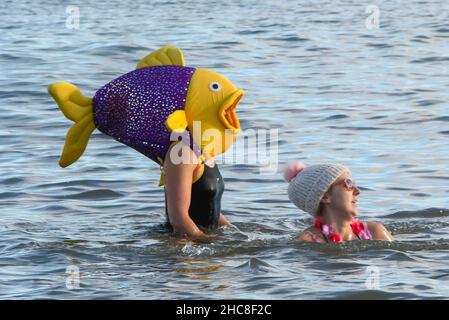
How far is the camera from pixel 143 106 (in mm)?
8773

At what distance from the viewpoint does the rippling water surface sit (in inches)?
324

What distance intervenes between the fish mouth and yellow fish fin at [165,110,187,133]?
0.87ft

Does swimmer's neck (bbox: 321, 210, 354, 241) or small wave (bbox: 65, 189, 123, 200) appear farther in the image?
small wave (bbox: 65, 189, 123, 200)

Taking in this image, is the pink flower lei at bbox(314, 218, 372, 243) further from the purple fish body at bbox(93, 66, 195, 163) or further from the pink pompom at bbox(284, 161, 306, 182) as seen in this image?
the purple fish body at bbox(93, 66, 195, 163)

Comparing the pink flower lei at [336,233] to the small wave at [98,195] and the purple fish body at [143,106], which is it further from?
the small wave at [98,195]

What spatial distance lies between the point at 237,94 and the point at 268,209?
2.11 m

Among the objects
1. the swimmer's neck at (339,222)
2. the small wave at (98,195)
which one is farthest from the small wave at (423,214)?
the small wave at (98,195)

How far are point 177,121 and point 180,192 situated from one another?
0.50 meters

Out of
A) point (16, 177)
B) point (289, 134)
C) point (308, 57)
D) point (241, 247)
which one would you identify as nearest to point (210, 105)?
point (241, 247)

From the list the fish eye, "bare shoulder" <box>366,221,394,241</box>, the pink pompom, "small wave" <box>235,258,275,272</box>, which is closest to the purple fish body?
the fish eye

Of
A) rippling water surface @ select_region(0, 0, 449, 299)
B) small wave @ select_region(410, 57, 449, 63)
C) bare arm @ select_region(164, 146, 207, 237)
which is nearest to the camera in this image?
rippling water surface @ select_region(0, 0, 449, 299)

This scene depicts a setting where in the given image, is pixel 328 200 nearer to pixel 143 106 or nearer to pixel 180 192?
pixel 180 192

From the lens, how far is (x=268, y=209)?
10.7 meters

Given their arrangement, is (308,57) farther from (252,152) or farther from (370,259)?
(370,259)
